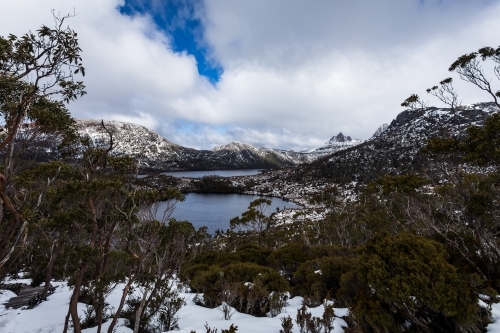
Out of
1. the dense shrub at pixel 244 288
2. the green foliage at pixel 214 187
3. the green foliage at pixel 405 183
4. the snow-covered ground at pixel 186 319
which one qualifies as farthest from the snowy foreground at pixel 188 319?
the green foliage at pixel 214 187

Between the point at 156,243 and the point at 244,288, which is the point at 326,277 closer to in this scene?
the point at 244,288

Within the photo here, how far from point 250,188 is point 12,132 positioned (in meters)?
133

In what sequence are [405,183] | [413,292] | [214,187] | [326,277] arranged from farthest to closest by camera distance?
[214,187]
[405,183]
[326,277]
[413,292]

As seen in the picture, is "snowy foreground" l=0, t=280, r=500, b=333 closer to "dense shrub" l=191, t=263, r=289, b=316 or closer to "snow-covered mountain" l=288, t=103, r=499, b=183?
"dense shrub" l=191, t=263, r=289, b=316

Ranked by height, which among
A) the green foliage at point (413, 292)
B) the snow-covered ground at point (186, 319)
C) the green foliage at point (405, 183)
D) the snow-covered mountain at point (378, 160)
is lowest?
the snow-covered ground at point (186, 319)

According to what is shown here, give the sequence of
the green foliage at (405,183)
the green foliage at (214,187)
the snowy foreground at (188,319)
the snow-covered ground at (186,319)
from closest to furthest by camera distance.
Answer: the snowy foreground at (188,319) → the snow-covered ground at (186,319) → the green foliage at (405,183) → the green foliage at (214,187)

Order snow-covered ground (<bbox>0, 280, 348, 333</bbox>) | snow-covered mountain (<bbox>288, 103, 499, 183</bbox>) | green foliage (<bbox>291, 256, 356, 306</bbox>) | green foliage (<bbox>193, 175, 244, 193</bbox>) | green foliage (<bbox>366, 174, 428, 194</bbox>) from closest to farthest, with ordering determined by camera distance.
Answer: snow-covered ground (<bbox>0, 280, 348, 333</bbox>) < green foliage (<bbox>291, 256, 356, 306</bbox>) < green foliage (<bbox>366, 174, 428, 194</bbox>) < snow-covered mountain (<bbox>288, 103, 499, 183</bbox>) < green foliage (<bbox>193, 175, 244, 193</bbox>)

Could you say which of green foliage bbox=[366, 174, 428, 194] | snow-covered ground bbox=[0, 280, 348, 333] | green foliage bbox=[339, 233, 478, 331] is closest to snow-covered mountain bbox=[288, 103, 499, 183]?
green foliage bbox=[366, 174, 428, 194]

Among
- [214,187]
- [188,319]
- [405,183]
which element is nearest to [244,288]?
[188,319]

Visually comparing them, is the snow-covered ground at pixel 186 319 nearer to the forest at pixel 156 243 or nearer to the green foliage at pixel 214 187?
the forest at pixel 156 243

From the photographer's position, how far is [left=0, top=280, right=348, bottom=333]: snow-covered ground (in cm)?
663

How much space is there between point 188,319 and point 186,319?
6cm

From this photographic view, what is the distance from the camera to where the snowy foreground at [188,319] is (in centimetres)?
648

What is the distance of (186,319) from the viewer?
7.48 meters
